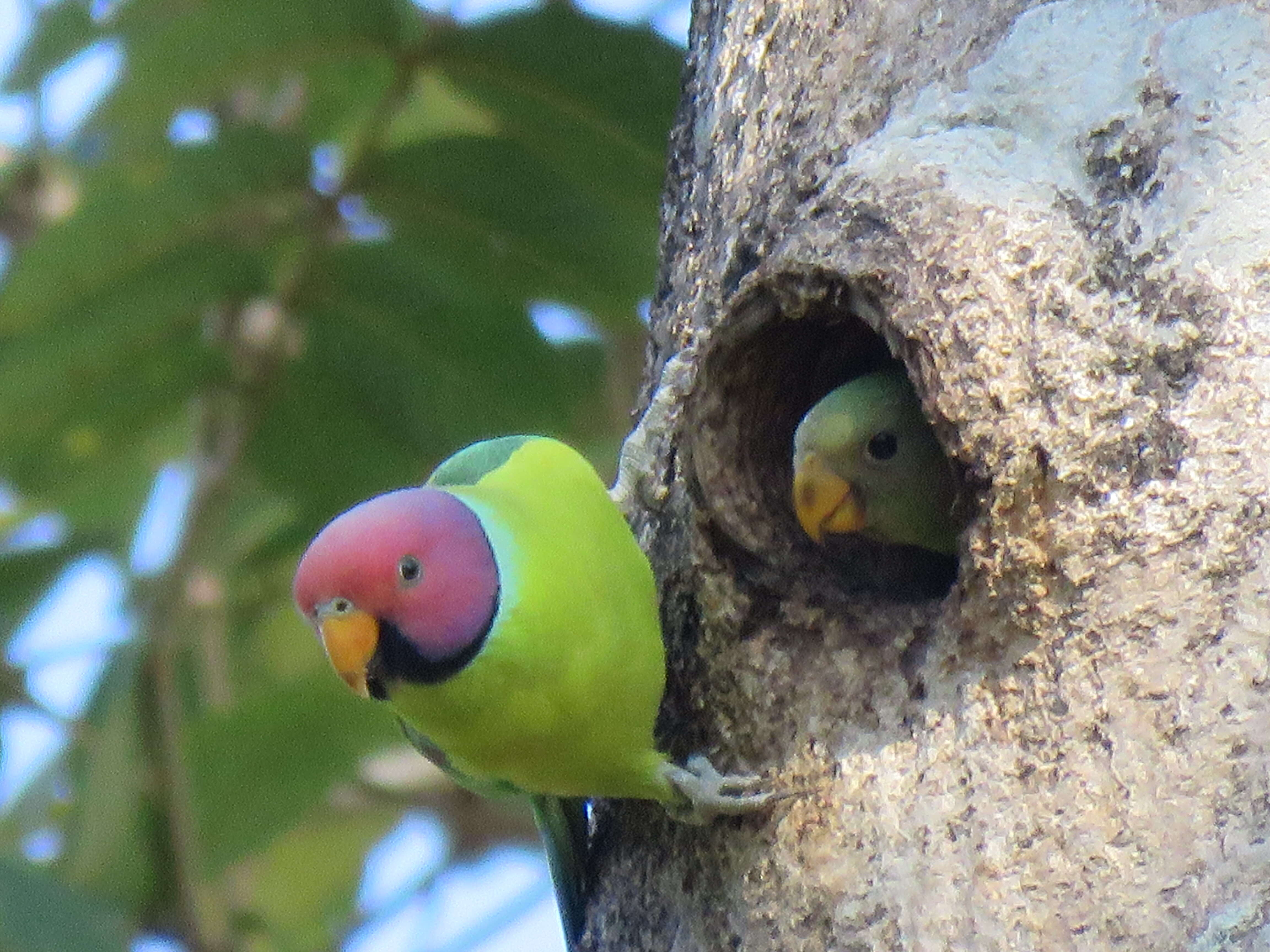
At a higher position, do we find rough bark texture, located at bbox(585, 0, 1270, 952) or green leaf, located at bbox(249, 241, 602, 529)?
rough bark texture, located at bbox(585, 0, 1270, 952)

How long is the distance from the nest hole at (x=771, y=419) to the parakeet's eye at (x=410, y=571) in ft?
1.32

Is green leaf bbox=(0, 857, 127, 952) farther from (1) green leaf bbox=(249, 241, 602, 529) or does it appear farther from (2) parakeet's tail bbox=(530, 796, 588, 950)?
(1) green leaf bbox=(249, 241, 602, 529)

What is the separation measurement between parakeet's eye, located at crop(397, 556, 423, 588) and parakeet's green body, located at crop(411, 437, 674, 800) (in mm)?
114

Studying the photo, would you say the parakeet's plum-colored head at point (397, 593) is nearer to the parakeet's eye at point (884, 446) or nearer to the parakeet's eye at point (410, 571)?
the parakeet's eye at point (410, 571)

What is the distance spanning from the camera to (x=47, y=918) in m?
Result: 2.57

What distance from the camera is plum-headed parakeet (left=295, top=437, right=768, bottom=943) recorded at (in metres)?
2.10

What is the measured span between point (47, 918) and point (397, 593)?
976mm

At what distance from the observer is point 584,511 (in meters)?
2.29

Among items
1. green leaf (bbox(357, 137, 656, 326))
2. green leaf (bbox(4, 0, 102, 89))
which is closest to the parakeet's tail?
green leaf (bbox(357, 137, 656, 326))

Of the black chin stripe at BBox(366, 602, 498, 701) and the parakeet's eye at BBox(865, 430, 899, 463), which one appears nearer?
the black chin stripe at BBox(366, 602, 498, 701)

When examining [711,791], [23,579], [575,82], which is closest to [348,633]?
[711,791]

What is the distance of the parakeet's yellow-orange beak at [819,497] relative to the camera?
247 centimetres

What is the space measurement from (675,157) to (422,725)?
1.02m

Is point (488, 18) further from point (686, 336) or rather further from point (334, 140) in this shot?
point (686, 336)
